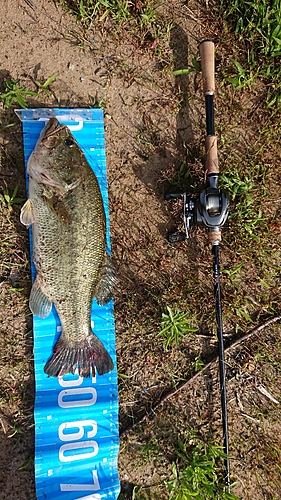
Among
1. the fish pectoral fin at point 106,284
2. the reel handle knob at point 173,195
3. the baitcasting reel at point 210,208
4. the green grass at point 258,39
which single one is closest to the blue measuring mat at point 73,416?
the fish pectoral fin at point 106,284

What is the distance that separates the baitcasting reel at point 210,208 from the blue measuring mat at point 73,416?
0.95 metres

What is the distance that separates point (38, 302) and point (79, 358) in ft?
1.77

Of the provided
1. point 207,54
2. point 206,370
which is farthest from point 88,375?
point 207,54

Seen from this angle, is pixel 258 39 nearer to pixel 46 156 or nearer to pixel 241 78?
pixel 241 78

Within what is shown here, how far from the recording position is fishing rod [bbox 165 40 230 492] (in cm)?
311

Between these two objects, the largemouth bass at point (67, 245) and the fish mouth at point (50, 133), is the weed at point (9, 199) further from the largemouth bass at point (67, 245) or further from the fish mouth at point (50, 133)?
the fish mouth at point (50, 133)

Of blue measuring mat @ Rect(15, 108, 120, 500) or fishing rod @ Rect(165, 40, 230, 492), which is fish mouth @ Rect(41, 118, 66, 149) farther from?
fishing rod @ Rect(165, 40, 230, 492)

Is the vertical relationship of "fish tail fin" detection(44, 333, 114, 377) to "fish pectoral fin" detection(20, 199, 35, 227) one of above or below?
below

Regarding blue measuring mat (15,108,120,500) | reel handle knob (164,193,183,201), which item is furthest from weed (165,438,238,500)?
reel handle knob (164,193,183,201)

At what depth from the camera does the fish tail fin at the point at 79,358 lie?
320cm

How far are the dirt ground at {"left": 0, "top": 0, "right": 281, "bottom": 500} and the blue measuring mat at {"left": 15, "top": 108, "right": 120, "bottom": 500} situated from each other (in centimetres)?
12

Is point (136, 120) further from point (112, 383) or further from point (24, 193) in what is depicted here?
point (112, 383)

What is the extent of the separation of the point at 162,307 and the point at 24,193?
1502 millimetres

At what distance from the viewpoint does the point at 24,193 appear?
11.1 feet
